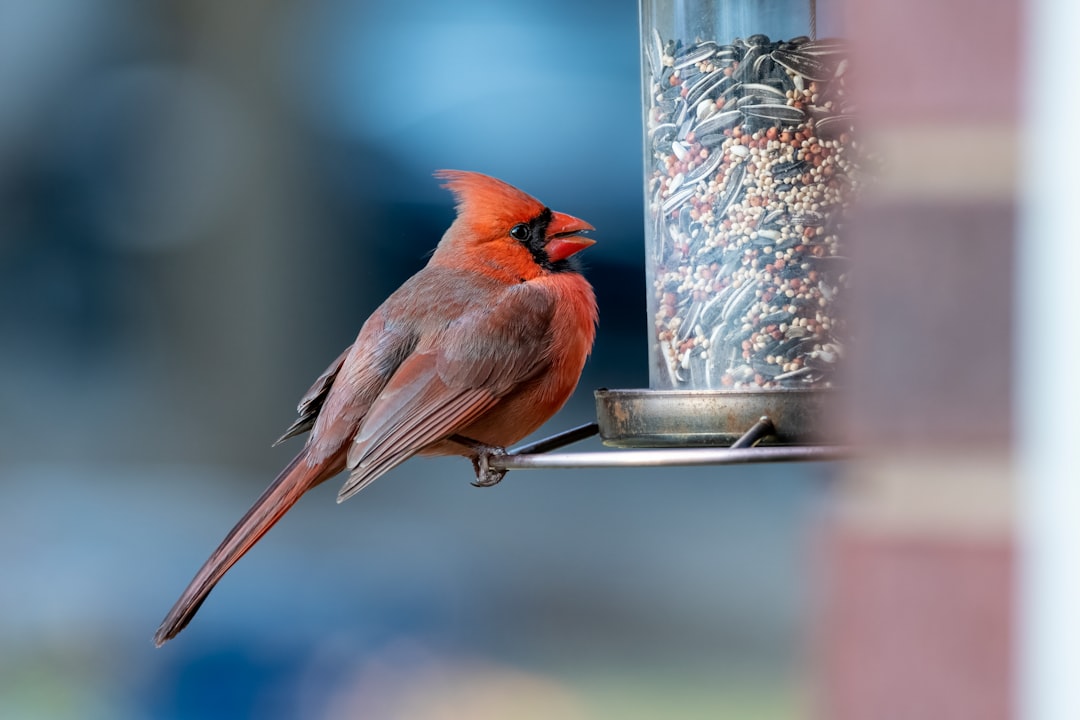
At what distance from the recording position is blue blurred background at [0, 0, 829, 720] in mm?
4348

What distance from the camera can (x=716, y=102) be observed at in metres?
1.85

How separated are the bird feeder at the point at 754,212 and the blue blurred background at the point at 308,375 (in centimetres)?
227

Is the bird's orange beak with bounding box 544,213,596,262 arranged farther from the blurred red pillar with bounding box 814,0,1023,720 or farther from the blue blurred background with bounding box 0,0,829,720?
the blue blurred background with bounding box 0,0,829,720

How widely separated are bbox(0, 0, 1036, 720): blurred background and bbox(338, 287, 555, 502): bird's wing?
198 cm

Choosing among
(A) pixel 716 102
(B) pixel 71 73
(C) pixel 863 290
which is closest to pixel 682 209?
(A) pixel 716 102

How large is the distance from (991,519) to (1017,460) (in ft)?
0.11

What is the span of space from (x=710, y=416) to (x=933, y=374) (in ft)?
4.00

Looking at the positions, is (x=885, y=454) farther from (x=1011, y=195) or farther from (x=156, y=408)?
(x=156, y=408)

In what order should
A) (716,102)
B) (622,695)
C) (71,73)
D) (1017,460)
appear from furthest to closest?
(71,73)
(622,695)
(716,102)
(1017,460)

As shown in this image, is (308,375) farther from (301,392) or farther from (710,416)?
(710,416)

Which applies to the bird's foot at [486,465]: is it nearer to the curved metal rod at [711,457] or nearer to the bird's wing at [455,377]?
the bird's wing at [455,377]

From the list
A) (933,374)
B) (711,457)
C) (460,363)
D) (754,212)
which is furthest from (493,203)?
(933,374)

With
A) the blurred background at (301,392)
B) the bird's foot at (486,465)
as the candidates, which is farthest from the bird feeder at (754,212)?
the blurred background at (301,392)

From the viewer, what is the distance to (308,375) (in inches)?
188
